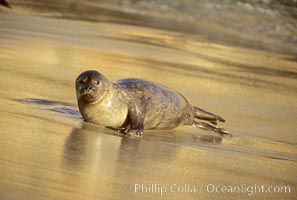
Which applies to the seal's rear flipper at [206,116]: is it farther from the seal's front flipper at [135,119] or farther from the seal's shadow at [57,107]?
the seal's shadow at [57,107]

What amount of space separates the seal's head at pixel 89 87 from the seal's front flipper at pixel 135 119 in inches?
10.7

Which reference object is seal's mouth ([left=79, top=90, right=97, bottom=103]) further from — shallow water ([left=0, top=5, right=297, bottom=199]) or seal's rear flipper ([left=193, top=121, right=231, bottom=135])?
seal's rear flipper ([left=193, top=121, right=231, bottom=135])

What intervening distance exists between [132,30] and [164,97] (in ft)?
19.6

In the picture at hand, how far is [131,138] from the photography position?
20.7 ft

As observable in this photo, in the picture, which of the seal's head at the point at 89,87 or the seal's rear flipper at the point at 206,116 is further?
the seal's rear flipper at the point at 206,116

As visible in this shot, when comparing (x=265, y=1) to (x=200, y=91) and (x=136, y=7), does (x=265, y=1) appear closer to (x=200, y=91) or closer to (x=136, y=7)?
(x=136, y=7)

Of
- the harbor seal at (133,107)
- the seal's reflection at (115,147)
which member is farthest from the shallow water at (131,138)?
the harbor seal at (133,107)

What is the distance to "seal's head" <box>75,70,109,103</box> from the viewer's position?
21.4 feet

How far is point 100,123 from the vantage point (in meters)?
6.67

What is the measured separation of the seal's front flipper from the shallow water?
9 cm

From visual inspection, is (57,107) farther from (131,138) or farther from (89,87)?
(131,138)

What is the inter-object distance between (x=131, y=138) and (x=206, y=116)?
133 centimetres

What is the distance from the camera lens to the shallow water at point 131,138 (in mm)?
4945

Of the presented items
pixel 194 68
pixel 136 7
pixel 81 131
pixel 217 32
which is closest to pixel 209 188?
pixel 81 131
